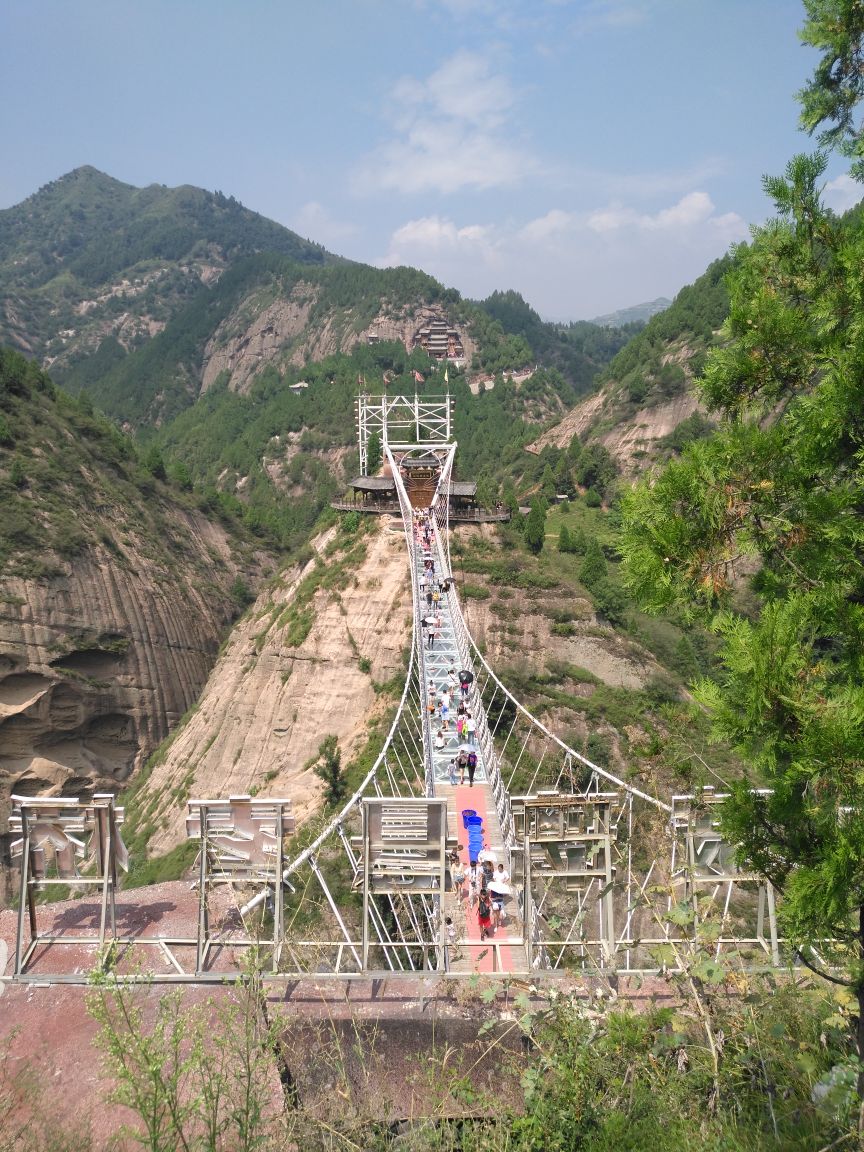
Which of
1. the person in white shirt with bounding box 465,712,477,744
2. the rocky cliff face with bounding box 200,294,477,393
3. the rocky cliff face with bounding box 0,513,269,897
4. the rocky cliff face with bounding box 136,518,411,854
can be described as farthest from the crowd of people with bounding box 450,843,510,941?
the rocky cliff face with bounding box 200,294,477,393

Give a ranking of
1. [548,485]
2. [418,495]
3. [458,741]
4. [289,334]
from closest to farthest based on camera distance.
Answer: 1. [458,741]
2. [418,495]
3. [548,485]
4. [289,334]

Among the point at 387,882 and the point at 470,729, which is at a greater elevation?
the point at 387,882

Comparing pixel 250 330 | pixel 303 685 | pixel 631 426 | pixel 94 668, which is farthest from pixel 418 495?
pixel 250 330

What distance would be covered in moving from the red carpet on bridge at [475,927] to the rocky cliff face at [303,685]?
11.4 m

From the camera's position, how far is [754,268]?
4.76 m

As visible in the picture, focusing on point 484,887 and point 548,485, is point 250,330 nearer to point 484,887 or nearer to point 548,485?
point 548,485

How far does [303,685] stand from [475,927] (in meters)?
19.0

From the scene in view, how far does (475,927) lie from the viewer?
882 cm

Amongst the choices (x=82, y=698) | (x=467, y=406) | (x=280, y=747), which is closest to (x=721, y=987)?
(x=280, y=747)

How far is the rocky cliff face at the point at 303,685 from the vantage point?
1014 inches

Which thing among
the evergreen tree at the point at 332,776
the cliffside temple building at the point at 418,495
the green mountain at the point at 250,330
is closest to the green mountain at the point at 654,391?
the cliffside temple building at the point at 418,495

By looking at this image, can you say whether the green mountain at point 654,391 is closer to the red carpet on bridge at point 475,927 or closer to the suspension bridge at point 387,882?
the red carpet on bridge at point 475,927

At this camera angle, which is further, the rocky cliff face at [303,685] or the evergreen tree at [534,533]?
the evergreen tree at [534,533]

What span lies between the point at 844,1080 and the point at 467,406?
86763 mm
